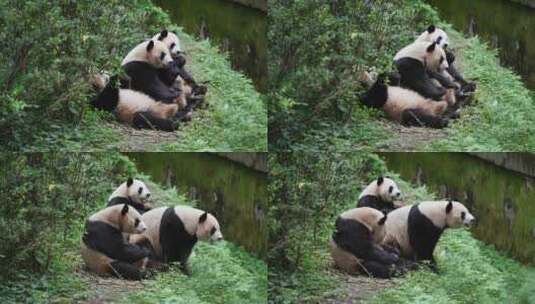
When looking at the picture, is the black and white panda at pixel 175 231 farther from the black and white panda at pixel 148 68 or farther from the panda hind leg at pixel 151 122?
the black and white panda at pixel 148 68

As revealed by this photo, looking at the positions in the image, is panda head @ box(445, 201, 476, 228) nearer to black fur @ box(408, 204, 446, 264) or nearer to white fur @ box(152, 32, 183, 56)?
black fur @ box(408, 204, 446, 264)

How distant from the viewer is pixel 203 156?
26.1 ft

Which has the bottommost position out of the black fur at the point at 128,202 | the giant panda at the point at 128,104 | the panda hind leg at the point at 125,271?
the panda hind leg at the point at 125,271

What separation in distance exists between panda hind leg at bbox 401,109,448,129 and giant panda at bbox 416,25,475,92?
282 millimetres

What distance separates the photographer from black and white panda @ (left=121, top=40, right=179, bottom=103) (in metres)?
7.91

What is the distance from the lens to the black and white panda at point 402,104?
316 inches

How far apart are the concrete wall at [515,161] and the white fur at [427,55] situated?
77 cm

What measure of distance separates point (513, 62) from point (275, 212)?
2.21m

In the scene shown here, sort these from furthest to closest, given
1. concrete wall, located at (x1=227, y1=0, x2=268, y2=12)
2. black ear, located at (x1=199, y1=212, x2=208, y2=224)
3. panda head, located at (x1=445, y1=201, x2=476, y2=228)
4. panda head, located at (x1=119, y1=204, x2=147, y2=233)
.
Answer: concrete wall, located at (x1=227, y1=0, x2=268, y2=12) < panda head, located at (x1=445, y1=201, x2=476, y2=228) < black ear, located at (x1=199, y1=212, x2=208, y2=224) < panda head, located at (x1=119, y1=204, x2=147, y2=233)

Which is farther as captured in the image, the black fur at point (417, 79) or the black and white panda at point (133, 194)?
the black fur at point (417, 79)

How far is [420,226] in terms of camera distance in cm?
792

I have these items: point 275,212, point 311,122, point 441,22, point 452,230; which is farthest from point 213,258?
point 441,22

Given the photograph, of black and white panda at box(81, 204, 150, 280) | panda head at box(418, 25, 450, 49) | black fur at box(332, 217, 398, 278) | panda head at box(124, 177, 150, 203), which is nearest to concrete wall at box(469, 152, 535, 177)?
panda head at box(418, 25, 450, 49)

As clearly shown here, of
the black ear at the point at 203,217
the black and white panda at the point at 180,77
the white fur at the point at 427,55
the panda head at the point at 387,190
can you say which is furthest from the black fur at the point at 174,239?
the white fur at the point at 427,55
